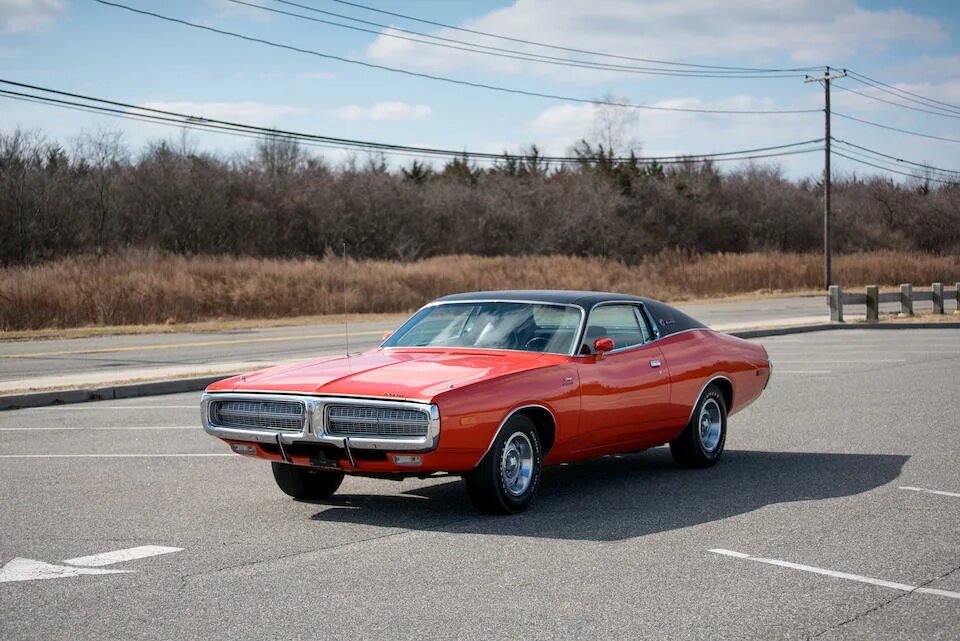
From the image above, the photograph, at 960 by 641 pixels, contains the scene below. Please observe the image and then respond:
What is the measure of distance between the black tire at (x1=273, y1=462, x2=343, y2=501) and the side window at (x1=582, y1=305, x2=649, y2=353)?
2.12 m

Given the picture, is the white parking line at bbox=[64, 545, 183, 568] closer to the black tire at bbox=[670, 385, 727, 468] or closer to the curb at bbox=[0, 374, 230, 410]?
the black tire at bbox=[670, 385, 727, 468]

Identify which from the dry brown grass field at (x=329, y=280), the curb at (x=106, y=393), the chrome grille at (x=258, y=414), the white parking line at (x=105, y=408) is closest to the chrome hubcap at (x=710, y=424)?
the chrome grille at (x=258, y=414)

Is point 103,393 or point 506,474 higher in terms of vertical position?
point 506,474

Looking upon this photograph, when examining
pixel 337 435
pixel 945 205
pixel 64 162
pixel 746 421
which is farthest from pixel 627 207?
pixel 337 435

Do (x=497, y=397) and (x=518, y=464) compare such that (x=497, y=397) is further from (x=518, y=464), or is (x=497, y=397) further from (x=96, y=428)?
(x=96, y=428)

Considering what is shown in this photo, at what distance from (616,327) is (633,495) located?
1.40 m

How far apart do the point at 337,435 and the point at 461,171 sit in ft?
293

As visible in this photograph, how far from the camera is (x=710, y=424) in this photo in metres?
9.97

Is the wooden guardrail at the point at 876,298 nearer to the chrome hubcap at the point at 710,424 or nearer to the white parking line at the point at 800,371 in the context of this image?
the white parking line at the point at 800,371

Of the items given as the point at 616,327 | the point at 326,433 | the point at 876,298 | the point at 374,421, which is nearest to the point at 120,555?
the point at 326,433

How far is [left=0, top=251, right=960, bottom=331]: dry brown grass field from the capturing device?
35.4 meters

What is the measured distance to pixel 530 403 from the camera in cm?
790

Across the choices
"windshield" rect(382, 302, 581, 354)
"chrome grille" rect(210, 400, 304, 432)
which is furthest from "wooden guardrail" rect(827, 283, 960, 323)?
"chrome grille" rect(210, 400, 304, 432)

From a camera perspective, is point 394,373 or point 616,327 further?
point 616,327
